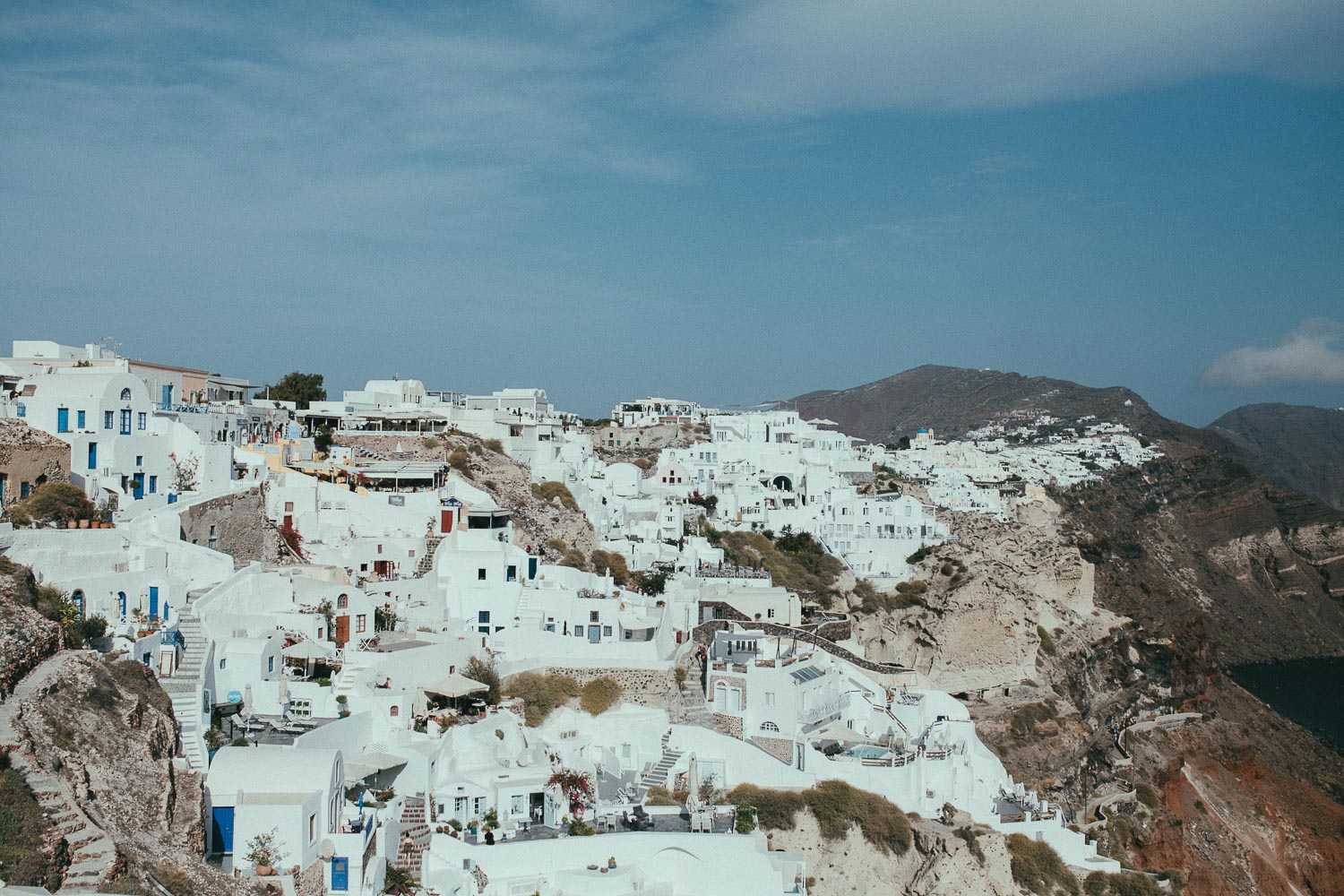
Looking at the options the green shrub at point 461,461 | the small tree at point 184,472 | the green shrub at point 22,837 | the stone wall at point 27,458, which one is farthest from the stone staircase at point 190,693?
the green shrub at point 461,461

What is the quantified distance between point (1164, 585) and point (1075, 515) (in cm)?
605

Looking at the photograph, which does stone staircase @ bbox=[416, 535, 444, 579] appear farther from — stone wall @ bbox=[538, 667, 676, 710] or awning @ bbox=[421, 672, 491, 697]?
awning @ bbox=[421, 672, 491, 697]

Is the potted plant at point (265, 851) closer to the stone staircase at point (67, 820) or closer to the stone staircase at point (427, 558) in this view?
the stone staircase at point (67, 820)

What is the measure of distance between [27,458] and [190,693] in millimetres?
6823

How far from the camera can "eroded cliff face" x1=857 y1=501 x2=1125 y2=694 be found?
30.7 metres

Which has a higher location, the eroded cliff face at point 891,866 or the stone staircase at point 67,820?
the stone staircase at point 67,820

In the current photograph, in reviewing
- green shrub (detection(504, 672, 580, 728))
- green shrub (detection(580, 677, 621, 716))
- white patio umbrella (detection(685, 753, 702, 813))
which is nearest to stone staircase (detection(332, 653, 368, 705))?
green shrub (detection(504, 672, 580, 728))

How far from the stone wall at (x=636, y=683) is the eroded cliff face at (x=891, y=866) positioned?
3.76m

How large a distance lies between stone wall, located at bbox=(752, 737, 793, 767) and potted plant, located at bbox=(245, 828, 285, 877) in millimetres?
10036

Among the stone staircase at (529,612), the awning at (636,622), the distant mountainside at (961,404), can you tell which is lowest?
the awning at (636,622)

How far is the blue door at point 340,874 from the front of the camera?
13.8 meters

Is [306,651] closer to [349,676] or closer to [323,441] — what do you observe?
[349,676]

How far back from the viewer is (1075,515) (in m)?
59.9

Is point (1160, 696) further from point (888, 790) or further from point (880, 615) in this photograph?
point (888, 790)
